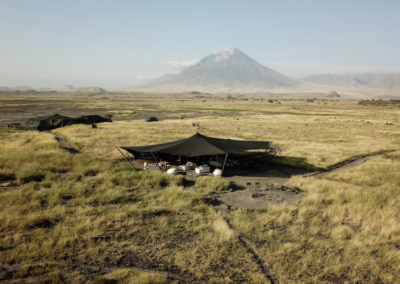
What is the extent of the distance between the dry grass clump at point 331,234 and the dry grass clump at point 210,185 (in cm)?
362

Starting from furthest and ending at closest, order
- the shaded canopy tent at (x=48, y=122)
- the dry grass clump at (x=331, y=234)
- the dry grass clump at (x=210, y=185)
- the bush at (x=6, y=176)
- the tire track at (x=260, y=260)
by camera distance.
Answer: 1. the shaded canopy tent at (x=48, y=122)
2. the bush at (x=6, y=176)
3. the dry grass clump at (x=210, y=185)
4. the dry grass clump at (x=331, y=234)
5. the tire track at (x=260, y=260)

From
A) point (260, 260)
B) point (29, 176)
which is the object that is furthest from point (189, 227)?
point (29, 176)

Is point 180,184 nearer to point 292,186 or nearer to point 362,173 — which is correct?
point 292,186

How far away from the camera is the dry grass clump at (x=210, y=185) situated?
16.0m

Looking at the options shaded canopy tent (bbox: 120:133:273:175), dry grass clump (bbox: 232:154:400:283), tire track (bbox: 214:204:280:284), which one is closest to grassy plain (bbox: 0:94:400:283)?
dry grass clump (bbox: 232:154:400:283)

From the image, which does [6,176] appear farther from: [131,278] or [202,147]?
[131,278]

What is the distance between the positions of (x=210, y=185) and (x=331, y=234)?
763 cm

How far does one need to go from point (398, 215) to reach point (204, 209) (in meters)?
9.47

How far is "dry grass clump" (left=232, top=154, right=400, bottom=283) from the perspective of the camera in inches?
333

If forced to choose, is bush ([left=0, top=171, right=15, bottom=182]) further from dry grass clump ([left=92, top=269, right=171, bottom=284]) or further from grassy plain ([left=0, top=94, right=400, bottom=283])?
dry grass clump ([left=92, top=269, right=171, bottom=284])

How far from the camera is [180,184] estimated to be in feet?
56.0

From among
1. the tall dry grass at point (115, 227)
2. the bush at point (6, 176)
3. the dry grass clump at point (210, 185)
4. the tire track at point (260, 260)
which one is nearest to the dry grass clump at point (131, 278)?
the tall dry grass at point (115, 227)

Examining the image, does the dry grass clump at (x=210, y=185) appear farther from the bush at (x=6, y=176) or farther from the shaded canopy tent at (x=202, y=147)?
the bush at (x=6, y=176)

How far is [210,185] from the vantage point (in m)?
16.5
